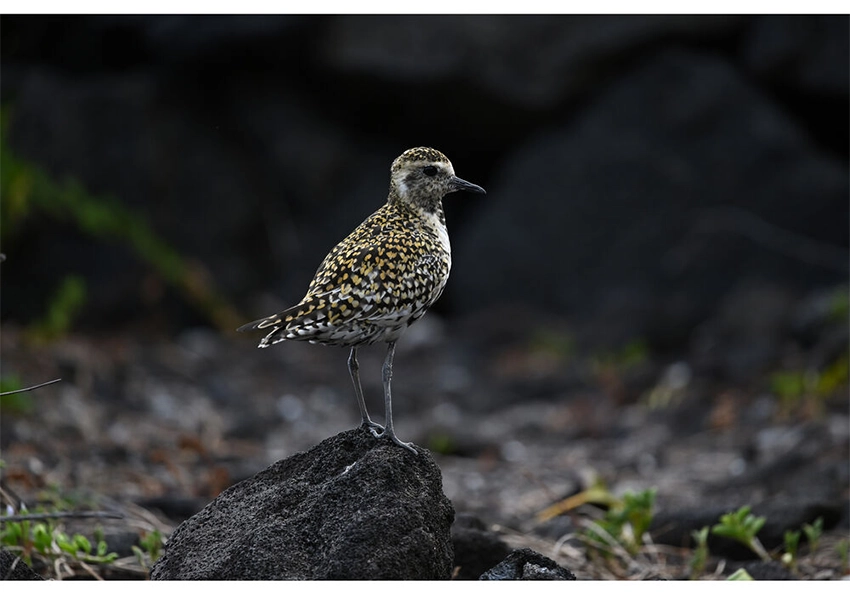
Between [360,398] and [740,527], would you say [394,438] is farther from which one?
[740,527]

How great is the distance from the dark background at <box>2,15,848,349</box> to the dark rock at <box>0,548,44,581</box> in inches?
319

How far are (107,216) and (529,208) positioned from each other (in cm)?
462

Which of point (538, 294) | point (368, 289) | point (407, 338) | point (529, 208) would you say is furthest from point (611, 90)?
point (368, 289)

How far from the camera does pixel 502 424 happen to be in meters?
10.7

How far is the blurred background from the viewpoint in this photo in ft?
36.3

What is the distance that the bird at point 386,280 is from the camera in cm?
445

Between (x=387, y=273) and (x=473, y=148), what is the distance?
9.44 metres

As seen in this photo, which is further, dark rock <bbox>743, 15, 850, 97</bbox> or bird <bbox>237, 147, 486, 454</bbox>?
dark rock <bbox>743, 15, 850, 97</bbox>

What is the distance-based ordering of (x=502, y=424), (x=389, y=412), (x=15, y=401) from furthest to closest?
(x=502, y=424) < (x=15, y=401) < (x=389, y=412)

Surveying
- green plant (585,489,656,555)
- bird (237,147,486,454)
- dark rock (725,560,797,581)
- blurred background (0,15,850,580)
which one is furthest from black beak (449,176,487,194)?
blurred background (0,15,850,580)

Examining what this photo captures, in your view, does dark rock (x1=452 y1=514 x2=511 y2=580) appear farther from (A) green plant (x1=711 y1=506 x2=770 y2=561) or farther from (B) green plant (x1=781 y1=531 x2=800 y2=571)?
(B) green plant (x1=781 y1=531 x2=800 y2=571)

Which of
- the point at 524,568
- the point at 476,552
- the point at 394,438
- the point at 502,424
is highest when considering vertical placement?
the point at 502,424

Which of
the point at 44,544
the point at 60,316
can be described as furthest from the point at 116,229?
the point at 44,544

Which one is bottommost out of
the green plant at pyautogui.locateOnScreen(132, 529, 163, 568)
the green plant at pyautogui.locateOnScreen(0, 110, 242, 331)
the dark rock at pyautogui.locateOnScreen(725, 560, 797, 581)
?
the dark rock at pyautogui.locateOnScreen(725, 560, 797, 581)
